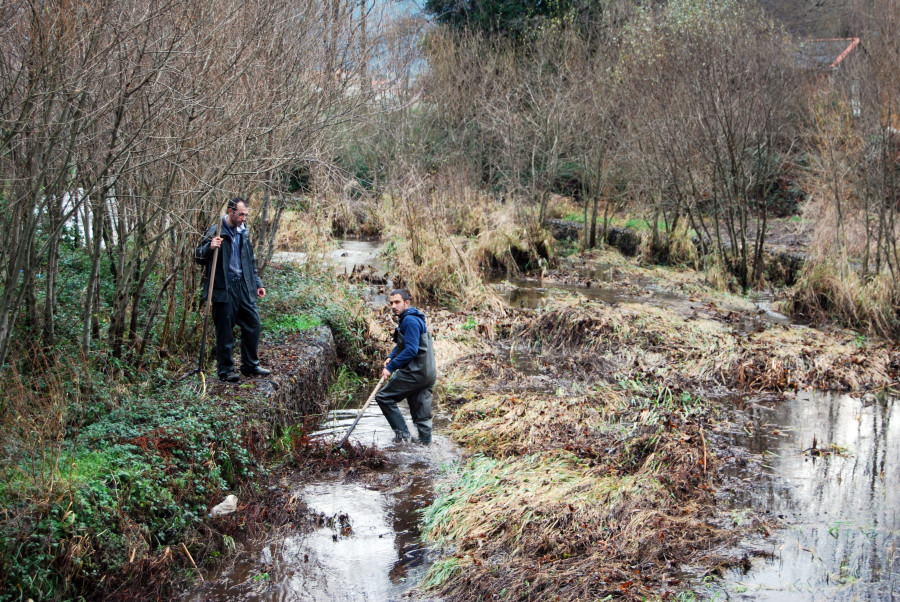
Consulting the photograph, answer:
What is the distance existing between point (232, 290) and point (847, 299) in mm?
10828

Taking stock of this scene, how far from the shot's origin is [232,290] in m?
7.46

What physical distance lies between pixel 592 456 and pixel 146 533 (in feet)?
13.5

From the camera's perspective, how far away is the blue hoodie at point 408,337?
295 inches

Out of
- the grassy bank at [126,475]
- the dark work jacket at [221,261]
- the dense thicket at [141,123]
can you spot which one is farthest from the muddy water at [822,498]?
the dense thicket at [141,123]

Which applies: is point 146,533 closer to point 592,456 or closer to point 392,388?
point 392,388

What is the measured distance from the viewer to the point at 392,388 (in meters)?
7.69

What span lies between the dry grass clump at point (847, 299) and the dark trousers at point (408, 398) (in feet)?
28.3

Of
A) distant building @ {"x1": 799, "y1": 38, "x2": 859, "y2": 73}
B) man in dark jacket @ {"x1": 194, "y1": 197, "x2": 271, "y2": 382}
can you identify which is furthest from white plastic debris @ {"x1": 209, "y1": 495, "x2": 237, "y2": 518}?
distant building @ {"x1": 799, "y1": 38, "x2": 859, "y2": 73}

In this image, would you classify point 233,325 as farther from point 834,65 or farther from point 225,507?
point 834,65

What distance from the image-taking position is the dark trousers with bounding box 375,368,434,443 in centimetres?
768

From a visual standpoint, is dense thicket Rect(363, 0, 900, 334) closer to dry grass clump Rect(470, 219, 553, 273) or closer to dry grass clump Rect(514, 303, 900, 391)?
dry grass clump Rect(470, 219, 553, 273)

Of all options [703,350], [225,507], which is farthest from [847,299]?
[225,507]

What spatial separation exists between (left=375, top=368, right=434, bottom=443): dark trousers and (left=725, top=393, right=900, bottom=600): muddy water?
3.01 meters

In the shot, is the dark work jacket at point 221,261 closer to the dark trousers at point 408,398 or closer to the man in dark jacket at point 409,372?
the man in dark jacket at point 409,372
